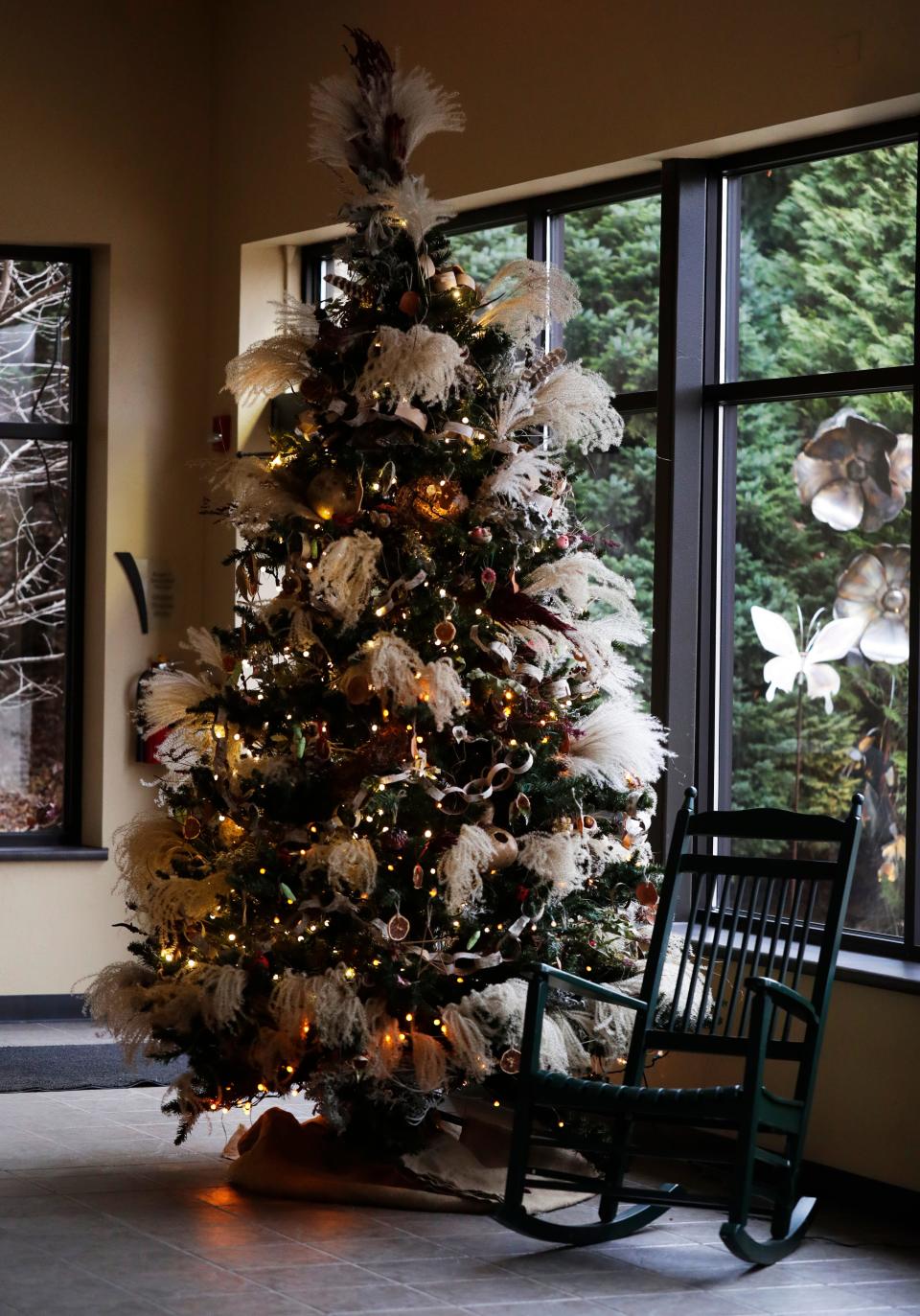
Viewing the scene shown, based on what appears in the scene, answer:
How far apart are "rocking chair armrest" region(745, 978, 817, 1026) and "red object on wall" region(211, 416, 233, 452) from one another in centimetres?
399

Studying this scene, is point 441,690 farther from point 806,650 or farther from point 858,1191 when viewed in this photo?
point 858,1191

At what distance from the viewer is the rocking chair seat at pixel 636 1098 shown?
3.80 metres

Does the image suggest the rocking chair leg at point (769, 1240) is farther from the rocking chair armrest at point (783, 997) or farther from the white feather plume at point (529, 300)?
the white feather plume at point (529, 300)

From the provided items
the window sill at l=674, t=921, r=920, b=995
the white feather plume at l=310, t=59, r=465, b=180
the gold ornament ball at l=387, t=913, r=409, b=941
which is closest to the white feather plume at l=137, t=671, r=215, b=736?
the gold ornament ball at l=387, t=913, r=409, b=941

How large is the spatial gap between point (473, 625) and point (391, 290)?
88 cm

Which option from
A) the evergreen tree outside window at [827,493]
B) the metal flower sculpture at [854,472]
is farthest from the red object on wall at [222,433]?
the metal flower sculpture at [854,472]

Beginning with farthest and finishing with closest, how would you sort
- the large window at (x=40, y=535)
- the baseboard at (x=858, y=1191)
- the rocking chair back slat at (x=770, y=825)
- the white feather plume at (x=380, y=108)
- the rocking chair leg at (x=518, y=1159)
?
the large window at (x=40, y=535) → the white feather plume at (x=380, y=108) → the baseboard at (x=858, y=1191) → the rocking chair back slat at (x=770, y=825) → the rocking chair leg at (x=518, y=1159)

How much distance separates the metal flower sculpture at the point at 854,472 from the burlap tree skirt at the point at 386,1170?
189 cm

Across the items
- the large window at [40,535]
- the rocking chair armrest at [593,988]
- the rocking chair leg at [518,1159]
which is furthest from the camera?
the large window at [40,535]

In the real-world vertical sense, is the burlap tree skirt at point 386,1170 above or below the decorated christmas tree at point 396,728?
below

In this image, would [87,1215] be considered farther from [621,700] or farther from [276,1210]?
[621,700]

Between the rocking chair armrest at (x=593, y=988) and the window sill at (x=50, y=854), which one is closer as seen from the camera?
the rocking chair armrest at (x=593, y=988)

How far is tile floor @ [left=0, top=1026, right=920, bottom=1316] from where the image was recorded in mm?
3672

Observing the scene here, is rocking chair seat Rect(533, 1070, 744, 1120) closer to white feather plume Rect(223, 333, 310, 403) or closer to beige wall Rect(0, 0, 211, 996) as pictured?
white feather plume Rect(223, 333, 310, 403)
